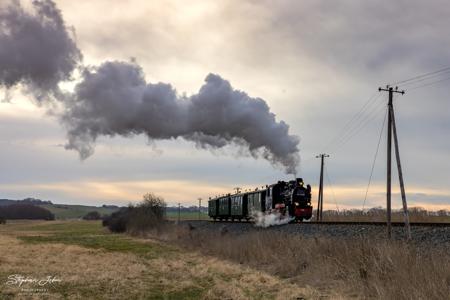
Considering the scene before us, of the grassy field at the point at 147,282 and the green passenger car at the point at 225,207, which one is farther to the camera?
the green passenger car at the point at 225,207

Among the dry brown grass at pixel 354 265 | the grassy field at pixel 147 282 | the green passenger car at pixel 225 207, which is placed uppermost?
the green passenger car at pixel 225 207

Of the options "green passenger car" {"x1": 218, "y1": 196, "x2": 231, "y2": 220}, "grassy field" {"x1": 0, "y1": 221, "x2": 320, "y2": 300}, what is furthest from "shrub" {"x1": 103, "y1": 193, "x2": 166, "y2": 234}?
"grassy field" {"x1": 0, "y1": 221, "x2": 320, "y2": 300}

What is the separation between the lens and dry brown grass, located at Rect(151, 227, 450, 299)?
41.5ft

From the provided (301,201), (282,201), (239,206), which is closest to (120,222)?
(239,206)

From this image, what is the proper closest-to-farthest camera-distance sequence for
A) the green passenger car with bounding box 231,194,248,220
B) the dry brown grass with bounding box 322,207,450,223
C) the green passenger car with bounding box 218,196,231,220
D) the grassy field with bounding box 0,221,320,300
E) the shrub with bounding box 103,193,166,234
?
the grassy field with bounding box 0,221,320,300
the dry brown grass with bounding box 322,207,450,223
the green passenger car with bounding box 231,194,248,220
the green passenger car with bounding box 218,196,231,220
the shrub with bounding box 103,193,166,234

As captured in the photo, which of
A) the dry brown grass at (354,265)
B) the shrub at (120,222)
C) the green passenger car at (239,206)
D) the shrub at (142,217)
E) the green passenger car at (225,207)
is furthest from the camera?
the shrub at (120,222)

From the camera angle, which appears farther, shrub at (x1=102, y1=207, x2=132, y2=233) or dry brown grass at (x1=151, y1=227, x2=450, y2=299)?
shrub at (x1=102, y1=207, x2=132, y2=233)

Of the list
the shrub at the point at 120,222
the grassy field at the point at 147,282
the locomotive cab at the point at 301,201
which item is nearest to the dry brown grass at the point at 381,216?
the locomotive cab at the point at 301,201

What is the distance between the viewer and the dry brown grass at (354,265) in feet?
41.5

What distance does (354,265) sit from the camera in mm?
16578

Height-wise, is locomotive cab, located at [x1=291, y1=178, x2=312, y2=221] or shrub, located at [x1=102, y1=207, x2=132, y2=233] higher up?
locomotive cab, located at [x1=291, y1=178, x2=312, y2=221]

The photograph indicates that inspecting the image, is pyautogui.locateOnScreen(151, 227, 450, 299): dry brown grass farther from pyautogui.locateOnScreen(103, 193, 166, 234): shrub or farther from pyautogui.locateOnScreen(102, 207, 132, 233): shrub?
pyautogui.locateOnScreen(102, 207, 132, 233): shrub

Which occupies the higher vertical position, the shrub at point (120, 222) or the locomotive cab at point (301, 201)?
the locomotive cab at point (301, 201)

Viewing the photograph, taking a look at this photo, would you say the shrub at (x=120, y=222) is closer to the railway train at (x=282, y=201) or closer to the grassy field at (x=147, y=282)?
the railway train at (x=282, y=201)
